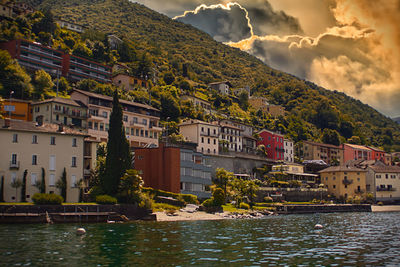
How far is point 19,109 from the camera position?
9462 centimetres

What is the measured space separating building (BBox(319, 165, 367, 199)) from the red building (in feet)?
62.9

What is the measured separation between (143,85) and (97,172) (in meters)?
78.1

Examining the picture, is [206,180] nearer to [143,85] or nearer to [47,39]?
[143,85]

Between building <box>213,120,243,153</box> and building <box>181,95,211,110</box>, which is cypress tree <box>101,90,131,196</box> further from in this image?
building <box>181,95,211,110</box>

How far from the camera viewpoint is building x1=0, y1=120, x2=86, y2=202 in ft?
201

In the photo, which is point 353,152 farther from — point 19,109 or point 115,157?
point 115,157

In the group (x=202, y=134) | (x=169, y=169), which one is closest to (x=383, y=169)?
(x=202, y=134)

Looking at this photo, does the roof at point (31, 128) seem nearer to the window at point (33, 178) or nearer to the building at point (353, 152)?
the window at point (33, 178)

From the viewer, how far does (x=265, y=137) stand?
14738cm

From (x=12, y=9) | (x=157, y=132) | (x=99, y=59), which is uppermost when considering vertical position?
(x=12, y=9)

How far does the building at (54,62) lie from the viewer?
118 metres

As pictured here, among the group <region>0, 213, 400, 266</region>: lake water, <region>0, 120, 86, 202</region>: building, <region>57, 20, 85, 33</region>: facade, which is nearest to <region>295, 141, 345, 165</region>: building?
<region>57, 20, 85, 33</region>: facade

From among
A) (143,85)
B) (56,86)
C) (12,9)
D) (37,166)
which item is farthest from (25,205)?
(12,9)

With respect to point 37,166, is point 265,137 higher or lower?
higher
